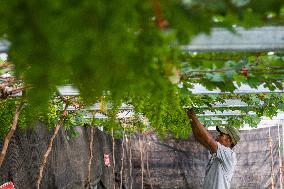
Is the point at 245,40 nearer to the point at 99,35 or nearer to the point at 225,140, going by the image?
the point at 99,35

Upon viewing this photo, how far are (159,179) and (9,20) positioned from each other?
40.5ft

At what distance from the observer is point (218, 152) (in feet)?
16.3

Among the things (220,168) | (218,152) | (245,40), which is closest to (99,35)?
(245,40)

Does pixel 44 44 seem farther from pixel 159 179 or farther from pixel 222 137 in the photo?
pixel 159 179

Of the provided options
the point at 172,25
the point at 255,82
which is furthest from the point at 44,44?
the point at 255,82

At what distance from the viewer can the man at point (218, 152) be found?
4.90 m

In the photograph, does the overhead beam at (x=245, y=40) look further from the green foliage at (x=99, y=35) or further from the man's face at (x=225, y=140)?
the man's face at (x=225, y=140)

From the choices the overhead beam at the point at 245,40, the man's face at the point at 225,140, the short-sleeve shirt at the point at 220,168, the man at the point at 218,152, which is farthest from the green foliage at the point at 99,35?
the man's face at the point at 225,140

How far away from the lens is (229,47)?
2490 millimetres

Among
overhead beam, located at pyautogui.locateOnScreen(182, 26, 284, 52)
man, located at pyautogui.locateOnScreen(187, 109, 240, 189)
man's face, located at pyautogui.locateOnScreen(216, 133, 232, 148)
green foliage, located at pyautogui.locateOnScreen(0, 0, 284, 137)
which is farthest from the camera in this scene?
man's face, located at pyautogui.locateOnScreen(216, 133, 232, 148)

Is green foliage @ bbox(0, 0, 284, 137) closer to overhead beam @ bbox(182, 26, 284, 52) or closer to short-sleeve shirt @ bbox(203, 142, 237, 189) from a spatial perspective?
overhead beam @ bbox(182, 26, 284, 52)

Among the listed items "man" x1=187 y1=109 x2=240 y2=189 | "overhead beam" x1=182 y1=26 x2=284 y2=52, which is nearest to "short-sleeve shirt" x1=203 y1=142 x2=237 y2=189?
"man" x1=187 y1=109 x2=240 y2=189

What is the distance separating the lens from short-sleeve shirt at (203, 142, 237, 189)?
4.97 meters

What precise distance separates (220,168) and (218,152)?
0.25 meters
